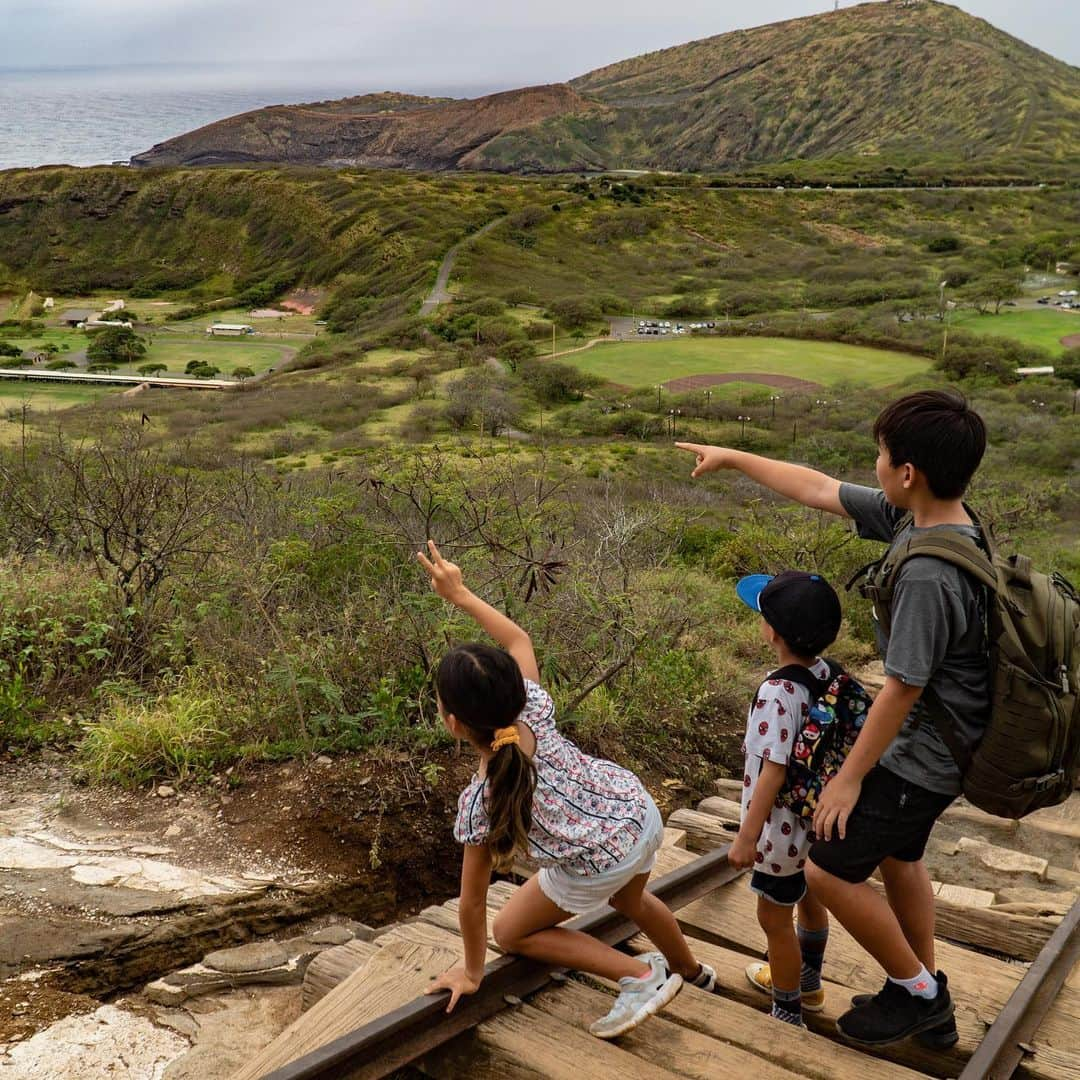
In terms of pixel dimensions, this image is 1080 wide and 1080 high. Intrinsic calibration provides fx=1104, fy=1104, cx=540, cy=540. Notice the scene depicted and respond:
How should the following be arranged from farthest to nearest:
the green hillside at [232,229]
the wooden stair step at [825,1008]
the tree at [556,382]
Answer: the green hillside at [232,229] → the tree at [556,382] → the wooden stair step at [825,1008]

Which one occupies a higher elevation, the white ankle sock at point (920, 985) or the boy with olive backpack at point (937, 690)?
the boy with olive backpack at point (937, 690)

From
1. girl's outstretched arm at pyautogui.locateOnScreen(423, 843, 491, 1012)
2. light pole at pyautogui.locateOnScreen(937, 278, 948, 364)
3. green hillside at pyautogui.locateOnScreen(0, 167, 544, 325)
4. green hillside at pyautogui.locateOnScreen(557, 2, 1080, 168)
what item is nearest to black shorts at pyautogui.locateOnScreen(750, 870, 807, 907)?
girl's outstretched arm at pyautogui.locateOnScreen(423, 843, 491, 1012)

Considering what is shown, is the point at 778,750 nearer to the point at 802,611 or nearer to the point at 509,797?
the point at 802,611

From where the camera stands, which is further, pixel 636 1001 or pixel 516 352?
pixel 516 352

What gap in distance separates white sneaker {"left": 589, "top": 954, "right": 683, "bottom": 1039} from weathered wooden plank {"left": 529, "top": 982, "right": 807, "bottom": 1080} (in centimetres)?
4

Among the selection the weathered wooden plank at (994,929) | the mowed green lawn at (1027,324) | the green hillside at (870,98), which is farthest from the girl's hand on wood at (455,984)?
Answer: the green hillside at (870,98)

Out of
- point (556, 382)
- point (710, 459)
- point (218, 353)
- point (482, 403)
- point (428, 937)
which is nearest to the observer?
point (710, 459)

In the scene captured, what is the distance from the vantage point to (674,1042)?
254 centimetres

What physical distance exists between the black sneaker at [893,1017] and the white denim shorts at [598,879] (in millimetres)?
579

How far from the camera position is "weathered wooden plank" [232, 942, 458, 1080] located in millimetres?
2477

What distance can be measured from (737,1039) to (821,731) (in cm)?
74

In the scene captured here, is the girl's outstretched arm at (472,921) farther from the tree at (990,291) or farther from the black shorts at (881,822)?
the tree at (990,291)

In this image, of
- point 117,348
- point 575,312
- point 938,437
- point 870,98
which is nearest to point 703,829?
point 938,437

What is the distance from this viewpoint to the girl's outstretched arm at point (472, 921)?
8.25 ft
